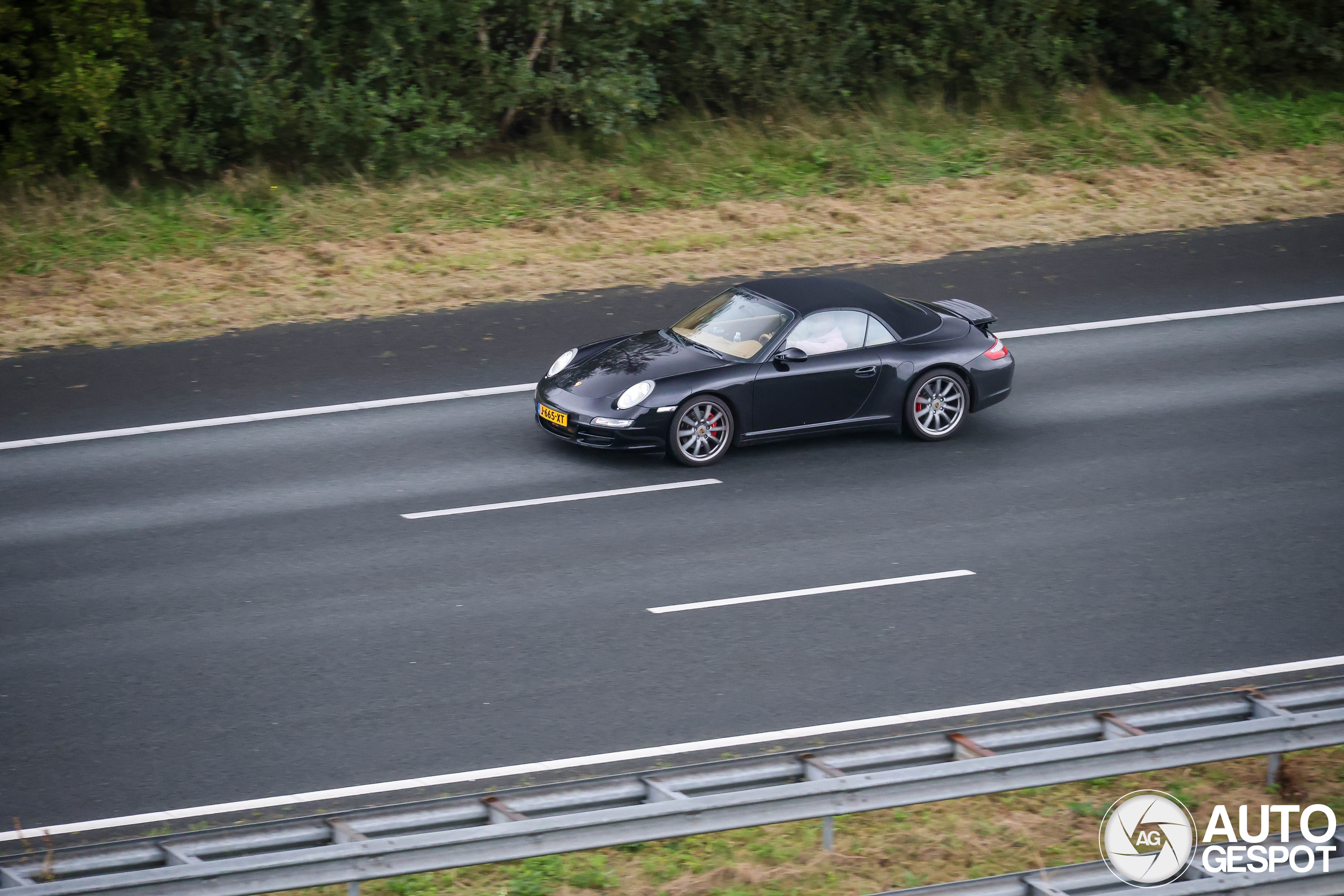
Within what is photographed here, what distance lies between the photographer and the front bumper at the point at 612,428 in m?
12.0

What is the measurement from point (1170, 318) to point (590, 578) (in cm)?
868

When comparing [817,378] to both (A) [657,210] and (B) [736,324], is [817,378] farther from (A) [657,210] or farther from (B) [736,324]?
(A) [657,210]

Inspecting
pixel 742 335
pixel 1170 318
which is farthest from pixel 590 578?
pixel 1170 318

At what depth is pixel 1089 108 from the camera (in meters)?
23.1

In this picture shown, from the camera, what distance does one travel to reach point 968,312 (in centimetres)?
1363

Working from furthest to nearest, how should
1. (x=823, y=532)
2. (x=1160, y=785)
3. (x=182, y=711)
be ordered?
(x=823, y=532) → (x=182, y=711) → (x=1160, y=785)

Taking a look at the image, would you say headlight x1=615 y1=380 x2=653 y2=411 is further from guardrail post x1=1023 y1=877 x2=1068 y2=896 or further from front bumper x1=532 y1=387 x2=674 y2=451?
Result: guardrail post x1=1023 y1=877 x2=1068 y2=896

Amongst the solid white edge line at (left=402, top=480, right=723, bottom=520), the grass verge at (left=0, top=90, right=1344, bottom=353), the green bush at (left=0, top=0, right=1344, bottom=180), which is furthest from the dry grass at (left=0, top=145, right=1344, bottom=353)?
the solid white edge line at (left=402, top=480, right=723, bottom=520)

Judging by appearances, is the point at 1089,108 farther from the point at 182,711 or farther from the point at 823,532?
the point at 182,711

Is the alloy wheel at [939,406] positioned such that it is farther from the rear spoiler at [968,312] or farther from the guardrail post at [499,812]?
the guardrail post at [499,812]

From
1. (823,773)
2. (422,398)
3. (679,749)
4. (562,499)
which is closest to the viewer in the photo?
(823,773)

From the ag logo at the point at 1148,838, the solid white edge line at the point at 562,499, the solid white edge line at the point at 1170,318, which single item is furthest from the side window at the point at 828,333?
the ag logo at the point at 1148,838

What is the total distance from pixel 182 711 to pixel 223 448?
187 inches

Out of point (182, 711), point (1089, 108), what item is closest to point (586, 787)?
point (182, 711)
